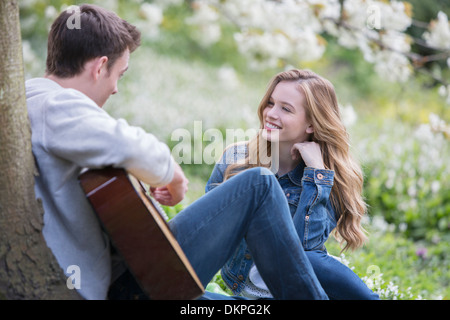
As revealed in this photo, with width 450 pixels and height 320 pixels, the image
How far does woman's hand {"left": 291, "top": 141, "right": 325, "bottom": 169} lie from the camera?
2641 millimetres

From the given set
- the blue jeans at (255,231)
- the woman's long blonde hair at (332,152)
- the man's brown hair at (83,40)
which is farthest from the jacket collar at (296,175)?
the man's brown hair at (83,40)

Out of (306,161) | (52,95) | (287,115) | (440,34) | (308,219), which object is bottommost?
(308,219)

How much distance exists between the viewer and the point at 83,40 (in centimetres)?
198

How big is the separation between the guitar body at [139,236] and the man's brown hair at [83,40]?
0.49m

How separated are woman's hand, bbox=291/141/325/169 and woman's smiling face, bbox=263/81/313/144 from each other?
74 millimetres

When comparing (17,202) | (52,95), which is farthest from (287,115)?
(17,202)

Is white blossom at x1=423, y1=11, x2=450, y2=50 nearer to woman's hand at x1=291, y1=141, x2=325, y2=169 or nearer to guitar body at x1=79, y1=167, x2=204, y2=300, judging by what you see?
woman's hand at x1=291, y1=141, x2=325, y2=169

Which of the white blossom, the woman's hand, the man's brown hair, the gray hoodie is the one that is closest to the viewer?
the gray hoodie

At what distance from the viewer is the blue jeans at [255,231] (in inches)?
78.2

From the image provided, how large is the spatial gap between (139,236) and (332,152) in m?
1.36

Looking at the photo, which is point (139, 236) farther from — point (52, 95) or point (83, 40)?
point (83, 40)

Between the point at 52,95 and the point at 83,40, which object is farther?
the point at 83,40

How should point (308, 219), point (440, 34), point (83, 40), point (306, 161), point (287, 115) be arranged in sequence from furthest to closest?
1. point (440, 34)
2. point (287, 115)
3. point (306, 161)
4. point (308, 219)
5. point (83, 40)

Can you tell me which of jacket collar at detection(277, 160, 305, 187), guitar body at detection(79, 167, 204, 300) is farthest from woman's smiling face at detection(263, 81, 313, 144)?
guitar body at detection(79, 167, 204, 300)
